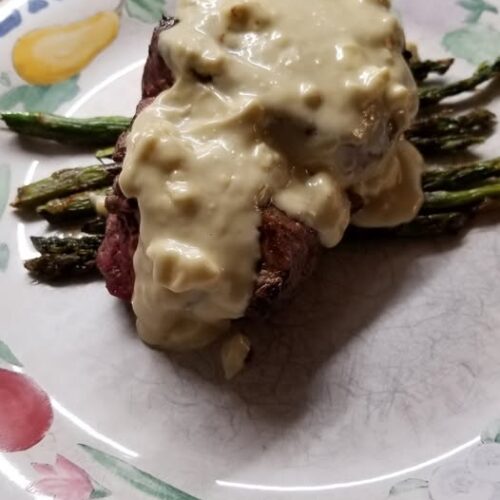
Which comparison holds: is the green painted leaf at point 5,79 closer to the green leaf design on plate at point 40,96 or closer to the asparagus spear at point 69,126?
the green leaf design on plate at point 40,96

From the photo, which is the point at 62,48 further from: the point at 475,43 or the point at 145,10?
the point at 475,43

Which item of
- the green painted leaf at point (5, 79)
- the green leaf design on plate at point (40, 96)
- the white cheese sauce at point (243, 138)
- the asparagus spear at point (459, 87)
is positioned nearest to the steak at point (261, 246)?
the white cheese sauce at point (243, 138)

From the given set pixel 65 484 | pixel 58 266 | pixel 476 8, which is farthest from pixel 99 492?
pixel 476 8

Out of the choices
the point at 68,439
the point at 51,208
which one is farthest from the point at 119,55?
the point at 68,439

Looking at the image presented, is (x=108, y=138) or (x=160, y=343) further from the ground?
(x=108, y=138)

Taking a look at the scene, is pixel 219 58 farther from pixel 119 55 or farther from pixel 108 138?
pixel 119 55

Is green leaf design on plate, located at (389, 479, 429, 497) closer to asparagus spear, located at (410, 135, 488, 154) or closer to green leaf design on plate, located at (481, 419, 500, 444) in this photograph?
green leaf design on plate, located at (481, 419, 500, 444)

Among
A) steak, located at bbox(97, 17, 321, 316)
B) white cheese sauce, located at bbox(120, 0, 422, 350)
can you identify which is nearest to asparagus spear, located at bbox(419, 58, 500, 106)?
white cheese sauce, located at bbox(120, 0, 422, 350)
